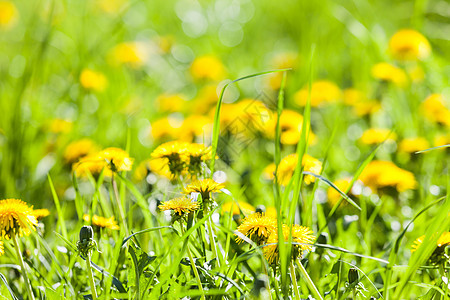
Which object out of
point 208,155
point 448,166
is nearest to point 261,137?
point 448,166

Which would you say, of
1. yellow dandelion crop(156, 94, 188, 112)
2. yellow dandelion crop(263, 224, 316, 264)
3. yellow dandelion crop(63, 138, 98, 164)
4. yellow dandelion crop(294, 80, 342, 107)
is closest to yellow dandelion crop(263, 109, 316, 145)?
yellow dandelion crop(294, 80, 342, 107)

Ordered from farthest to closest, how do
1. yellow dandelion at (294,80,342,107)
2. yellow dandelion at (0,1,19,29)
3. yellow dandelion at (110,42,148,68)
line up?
yellow dandelion at (0,1,19,29) < yellow dandelion at (110,42,148,68) < yellow dandelion at (294,80,342,107)

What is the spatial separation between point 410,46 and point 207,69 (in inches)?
41.7

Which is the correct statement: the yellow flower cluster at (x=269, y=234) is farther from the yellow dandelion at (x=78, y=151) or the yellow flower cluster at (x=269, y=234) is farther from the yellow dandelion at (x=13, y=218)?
the yellow dandelion at (x=78, y=151)

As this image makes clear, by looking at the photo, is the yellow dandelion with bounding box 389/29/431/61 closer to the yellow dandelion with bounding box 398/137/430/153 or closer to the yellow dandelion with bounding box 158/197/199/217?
the yellow dandelion with bounding box 398/137/430/153

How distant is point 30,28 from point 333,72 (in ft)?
5.27

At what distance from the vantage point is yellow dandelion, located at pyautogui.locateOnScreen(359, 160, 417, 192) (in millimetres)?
1566

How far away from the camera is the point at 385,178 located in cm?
158

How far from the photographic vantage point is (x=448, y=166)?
70.5 inches

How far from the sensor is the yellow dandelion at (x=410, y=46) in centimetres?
240

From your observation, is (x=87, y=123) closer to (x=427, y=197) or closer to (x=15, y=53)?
(x=15, y=53)

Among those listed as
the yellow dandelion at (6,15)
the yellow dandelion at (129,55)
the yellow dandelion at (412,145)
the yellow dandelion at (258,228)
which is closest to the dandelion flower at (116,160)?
the yellow dandelion at (258,228)

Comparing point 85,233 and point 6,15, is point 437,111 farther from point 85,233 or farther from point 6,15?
point 6,15

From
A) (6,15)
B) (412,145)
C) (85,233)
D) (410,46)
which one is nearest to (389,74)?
(410,46)
